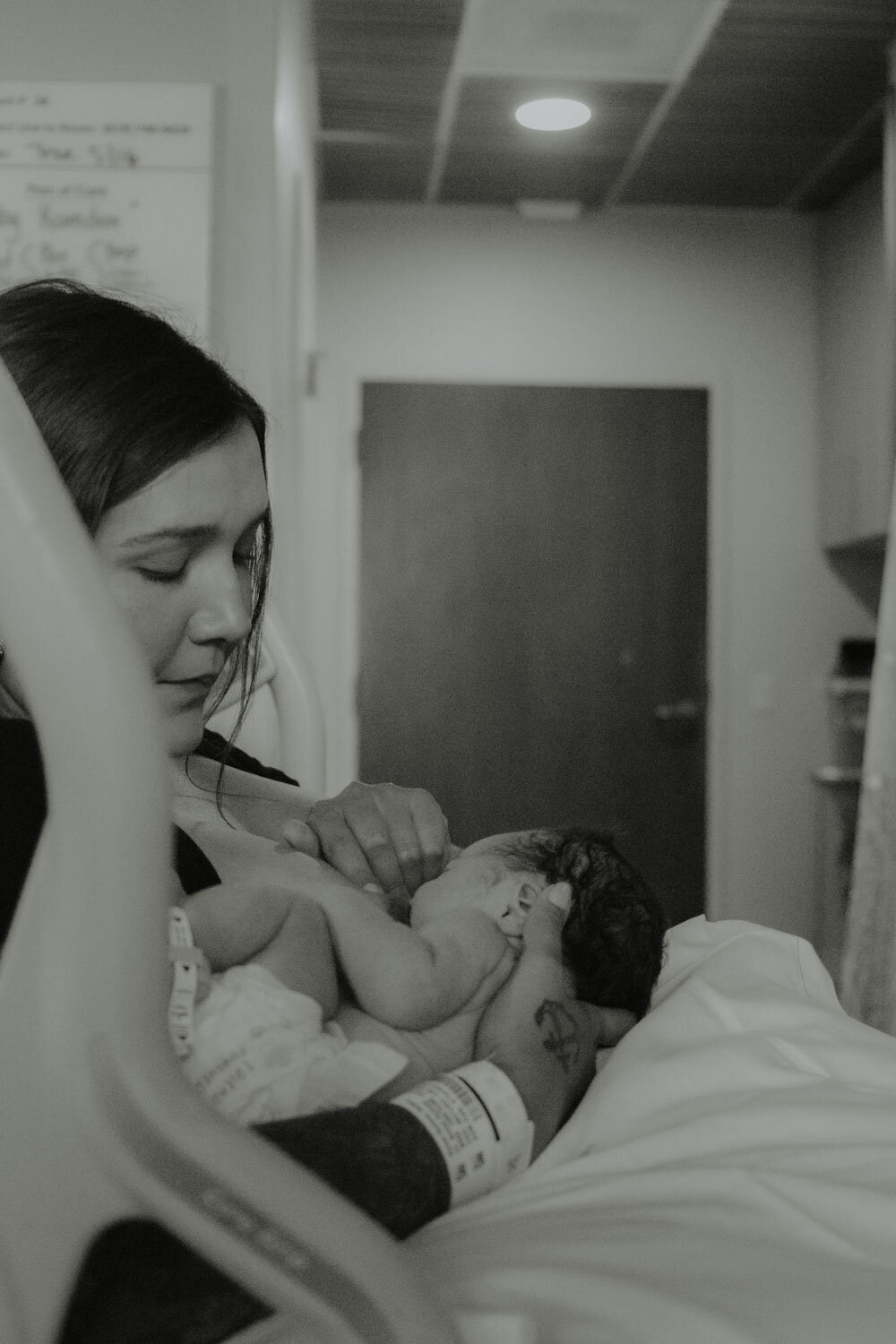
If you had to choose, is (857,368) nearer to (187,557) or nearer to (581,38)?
(581,38)

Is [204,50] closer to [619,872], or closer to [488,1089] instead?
[619,872]

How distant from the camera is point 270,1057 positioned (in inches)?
22.6

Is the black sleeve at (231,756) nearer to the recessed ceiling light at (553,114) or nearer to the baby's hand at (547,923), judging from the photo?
the baby's hand at (547,923)

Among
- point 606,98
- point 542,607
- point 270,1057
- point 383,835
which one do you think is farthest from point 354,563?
point 270,1057

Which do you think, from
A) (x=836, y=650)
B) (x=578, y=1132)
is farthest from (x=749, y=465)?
(x=578, y=1132)

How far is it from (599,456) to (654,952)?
2.84 meters

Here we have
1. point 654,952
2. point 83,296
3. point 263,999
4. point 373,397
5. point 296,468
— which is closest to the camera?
point 263,999

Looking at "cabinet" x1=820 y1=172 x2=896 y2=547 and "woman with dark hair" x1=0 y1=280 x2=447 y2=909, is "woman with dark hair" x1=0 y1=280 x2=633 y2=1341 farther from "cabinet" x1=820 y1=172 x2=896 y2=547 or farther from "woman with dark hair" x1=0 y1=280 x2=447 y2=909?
"cabinet" x1=820 y1=172 x2=896 y2=547

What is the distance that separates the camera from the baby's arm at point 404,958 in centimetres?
68

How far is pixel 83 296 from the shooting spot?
0.73 metres

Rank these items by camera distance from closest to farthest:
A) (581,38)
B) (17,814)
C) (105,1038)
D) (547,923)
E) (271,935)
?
(105,1038) < (17,814) < (271,935) < (547,923) < (581,38)

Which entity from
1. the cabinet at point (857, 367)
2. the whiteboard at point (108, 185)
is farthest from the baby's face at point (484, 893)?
the cabinet at point (857, 367)

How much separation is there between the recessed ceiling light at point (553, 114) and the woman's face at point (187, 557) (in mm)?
2478

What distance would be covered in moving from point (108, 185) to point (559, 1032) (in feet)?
5.56
